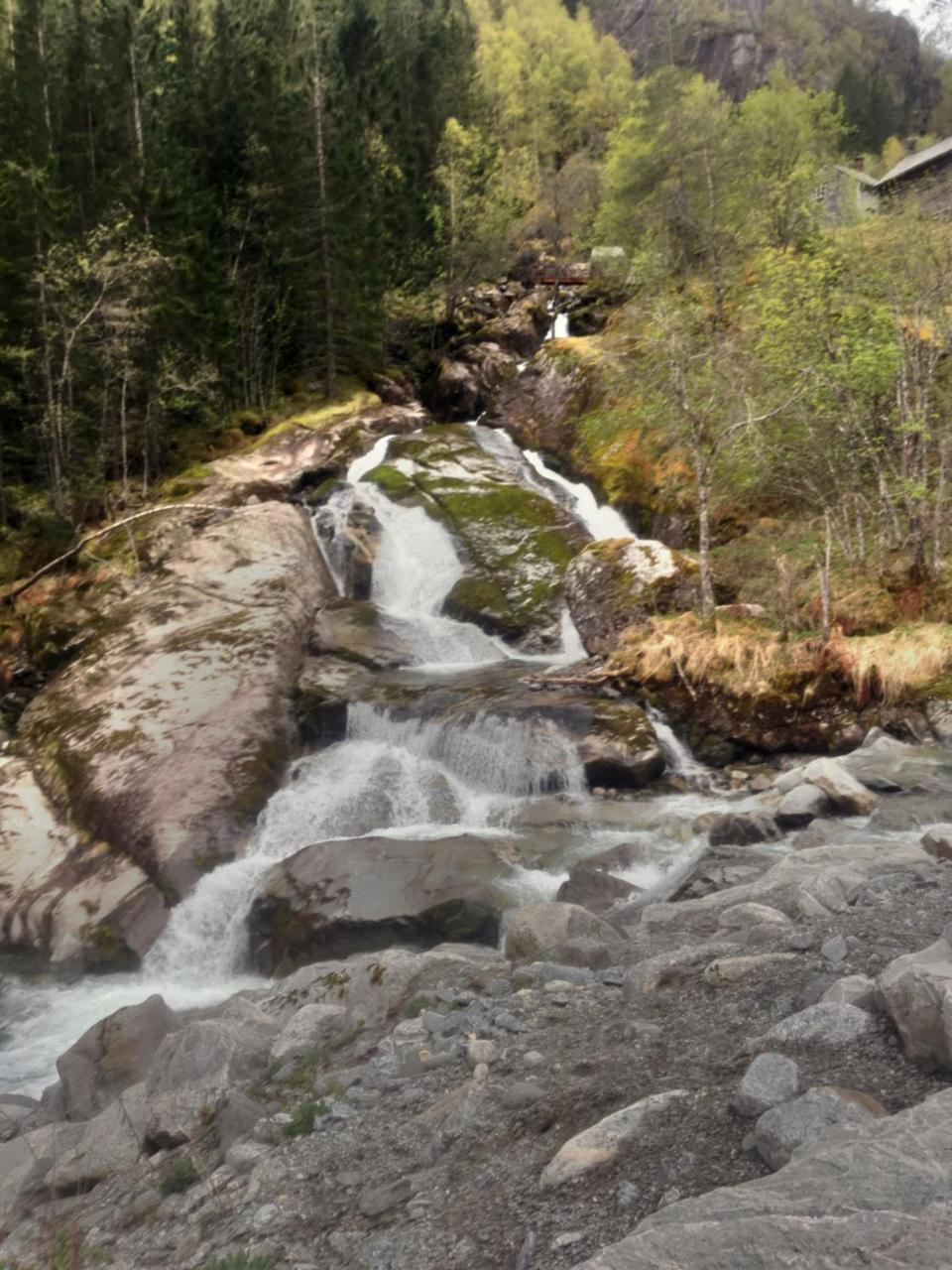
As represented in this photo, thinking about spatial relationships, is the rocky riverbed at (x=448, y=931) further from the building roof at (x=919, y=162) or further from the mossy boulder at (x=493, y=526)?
the building roof at (x=919, y=162)

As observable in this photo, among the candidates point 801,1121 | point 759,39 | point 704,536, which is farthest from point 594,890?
point 759,39

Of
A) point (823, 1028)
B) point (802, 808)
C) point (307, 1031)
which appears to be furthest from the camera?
point (802, 808)

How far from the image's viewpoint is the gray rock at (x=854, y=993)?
421 cm

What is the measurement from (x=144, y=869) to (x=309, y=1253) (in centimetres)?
831

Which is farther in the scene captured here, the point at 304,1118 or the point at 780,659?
the point at 780,659

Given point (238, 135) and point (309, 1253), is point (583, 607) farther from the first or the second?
point (238, 135)

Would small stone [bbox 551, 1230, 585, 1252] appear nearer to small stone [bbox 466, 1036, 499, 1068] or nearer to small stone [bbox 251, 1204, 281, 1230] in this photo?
small stone [bbox 251, 1204, 281, 1230]

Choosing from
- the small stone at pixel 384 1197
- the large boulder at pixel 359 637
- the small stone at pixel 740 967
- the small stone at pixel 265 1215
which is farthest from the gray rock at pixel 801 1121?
the large boulder at pixel 359 637

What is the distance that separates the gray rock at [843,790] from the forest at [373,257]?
3922 millimetres

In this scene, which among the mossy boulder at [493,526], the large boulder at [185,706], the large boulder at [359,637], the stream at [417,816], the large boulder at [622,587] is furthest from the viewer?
the mossy boulder at [493,526]

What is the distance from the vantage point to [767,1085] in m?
3.69

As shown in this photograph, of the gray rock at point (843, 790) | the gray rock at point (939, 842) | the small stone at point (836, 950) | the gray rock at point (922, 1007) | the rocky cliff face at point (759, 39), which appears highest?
the rocky cliff face at point (759, 39)

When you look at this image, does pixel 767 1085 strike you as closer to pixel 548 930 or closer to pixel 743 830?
pixel 548 930

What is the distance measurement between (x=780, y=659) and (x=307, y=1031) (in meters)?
9.77
